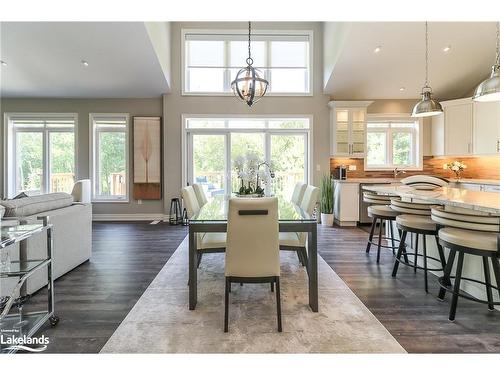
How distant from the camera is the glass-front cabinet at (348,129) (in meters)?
5.98

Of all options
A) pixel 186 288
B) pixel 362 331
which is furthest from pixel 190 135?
pixel 362 331

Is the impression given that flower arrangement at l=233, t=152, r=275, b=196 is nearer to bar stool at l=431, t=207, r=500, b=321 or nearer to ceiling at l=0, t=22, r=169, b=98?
bar stool at l=431, t=207, r=500, b=321

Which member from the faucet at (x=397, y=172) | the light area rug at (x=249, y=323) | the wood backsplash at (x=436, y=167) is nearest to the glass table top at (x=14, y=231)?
the light area rug at (x=249, y=323)

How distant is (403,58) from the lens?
5.08 metres

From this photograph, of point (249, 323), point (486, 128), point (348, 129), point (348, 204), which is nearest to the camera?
point (249, 323)

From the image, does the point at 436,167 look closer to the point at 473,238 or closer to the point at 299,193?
the point at 299,193

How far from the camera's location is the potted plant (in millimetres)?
5758

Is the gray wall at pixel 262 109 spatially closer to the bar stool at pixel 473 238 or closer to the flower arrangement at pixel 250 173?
the flower arrangement at pixel 250 173

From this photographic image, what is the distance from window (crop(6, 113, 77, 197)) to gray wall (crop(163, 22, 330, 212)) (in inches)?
89.1

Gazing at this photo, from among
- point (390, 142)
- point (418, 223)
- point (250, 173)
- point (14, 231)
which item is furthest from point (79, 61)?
point (390, 142)

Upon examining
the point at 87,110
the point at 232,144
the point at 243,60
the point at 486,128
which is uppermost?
the point at 243,60

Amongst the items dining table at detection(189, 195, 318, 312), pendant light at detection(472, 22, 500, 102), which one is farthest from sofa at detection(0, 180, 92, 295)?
pendant light at detection(472, 22, 500, 102)

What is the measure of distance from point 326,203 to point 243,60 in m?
3.63
